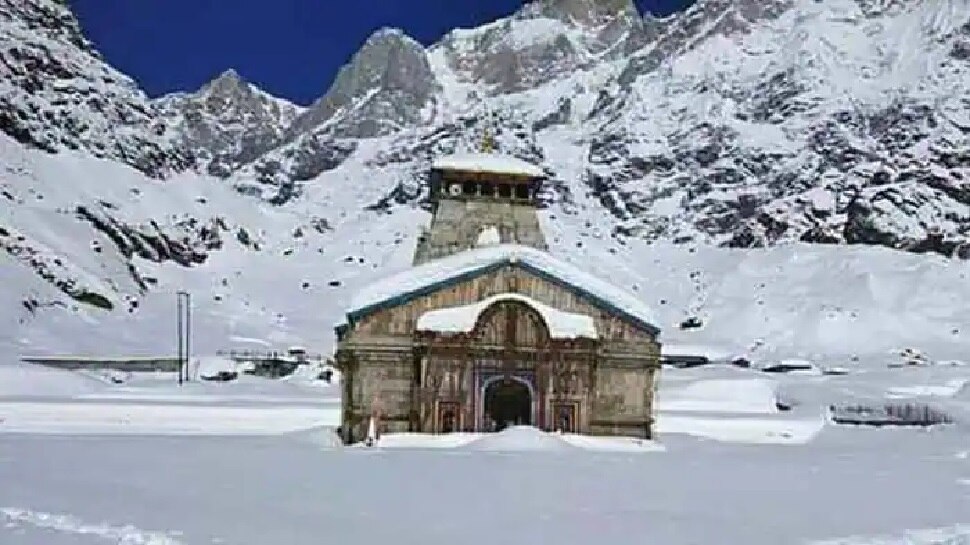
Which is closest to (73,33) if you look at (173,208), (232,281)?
(173,208)

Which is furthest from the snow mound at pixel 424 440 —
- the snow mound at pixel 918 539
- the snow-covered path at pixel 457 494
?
the snow mound at pixel 918 539

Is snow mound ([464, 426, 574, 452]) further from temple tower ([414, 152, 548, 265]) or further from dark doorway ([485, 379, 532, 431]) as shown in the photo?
temple tower ([414, 152, 548, 265])

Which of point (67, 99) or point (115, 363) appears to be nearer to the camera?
point (115, 363)

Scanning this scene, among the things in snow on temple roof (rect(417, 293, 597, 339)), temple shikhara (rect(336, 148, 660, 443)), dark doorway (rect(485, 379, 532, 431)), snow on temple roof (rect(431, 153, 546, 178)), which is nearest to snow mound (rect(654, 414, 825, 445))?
temple shikhara (rect(336, 148, 660, 443))

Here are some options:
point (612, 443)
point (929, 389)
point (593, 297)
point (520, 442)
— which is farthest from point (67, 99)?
point (520, 442)

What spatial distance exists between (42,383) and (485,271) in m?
22.0

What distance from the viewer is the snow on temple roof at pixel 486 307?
106ft

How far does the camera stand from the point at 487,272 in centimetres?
3341

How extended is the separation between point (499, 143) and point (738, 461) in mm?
153518

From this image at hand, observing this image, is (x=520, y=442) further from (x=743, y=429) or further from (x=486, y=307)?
(x=743, y=429)

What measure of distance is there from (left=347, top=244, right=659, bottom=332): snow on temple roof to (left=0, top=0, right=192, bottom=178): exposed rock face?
338 ft

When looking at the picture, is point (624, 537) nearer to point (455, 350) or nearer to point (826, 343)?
point (455, 350)

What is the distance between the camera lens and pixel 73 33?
509 feet

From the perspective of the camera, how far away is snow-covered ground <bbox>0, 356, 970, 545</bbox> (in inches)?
600
